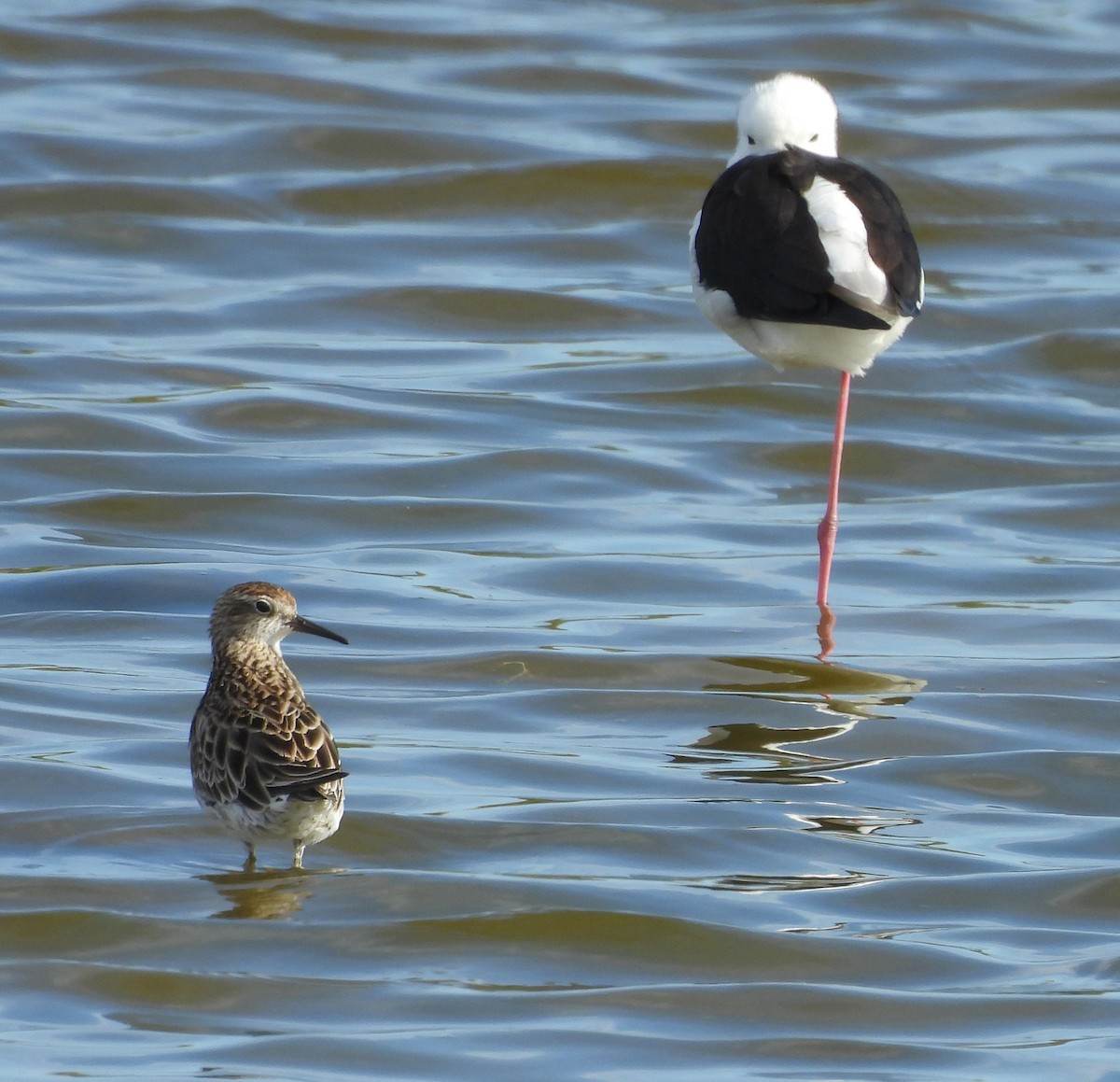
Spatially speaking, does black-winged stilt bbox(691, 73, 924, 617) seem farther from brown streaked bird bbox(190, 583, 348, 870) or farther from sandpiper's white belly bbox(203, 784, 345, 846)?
sandpiper's white belly bbox(203, 784, 345, 846)

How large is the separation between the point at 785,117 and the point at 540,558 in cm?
226

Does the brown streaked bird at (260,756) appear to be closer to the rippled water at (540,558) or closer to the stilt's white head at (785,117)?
the rippled water at (540,558)

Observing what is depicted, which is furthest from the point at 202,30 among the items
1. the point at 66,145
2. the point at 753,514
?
the point at 753,514

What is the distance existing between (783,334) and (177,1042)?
508 centimetres

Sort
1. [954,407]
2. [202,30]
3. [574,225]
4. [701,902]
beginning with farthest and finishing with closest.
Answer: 1. [202,30]
2. [574,225]
3. [954,407]
4. [701,902]

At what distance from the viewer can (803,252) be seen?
9.50m

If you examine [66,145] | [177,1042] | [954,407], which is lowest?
[177,1042]

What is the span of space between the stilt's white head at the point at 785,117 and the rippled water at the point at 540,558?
6.03ft

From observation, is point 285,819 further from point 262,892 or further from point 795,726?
point 795,726

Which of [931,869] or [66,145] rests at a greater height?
[66,145]

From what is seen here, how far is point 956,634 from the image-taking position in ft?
31.4

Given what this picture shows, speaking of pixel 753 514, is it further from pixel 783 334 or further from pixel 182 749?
pixel 182 749

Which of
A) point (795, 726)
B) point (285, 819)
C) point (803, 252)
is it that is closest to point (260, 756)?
point (285, 819)

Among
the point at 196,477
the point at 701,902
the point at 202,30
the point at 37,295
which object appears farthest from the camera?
the point at 202,30
